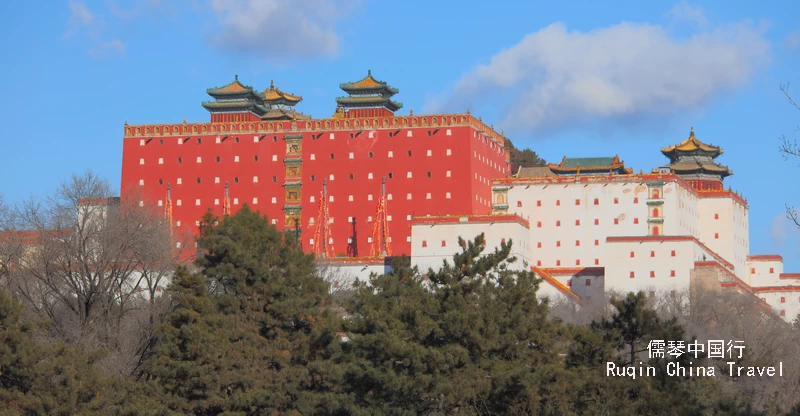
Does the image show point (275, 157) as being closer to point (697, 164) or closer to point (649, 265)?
point (649, 265)

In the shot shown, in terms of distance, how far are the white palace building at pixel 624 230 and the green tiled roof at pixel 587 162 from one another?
0.26ft

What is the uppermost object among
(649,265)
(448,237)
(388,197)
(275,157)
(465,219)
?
(275,157)

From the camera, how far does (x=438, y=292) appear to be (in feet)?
125

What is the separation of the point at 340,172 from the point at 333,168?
471 millimetres

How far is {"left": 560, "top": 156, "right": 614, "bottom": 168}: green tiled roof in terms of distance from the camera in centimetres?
8631

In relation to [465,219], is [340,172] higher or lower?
higher

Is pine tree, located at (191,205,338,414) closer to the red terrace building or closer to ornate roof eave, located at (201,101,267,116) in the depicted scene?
the red terrace building

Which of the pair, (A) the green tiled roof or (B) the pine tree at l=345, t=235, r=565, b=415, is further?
(A) the green tiled roof

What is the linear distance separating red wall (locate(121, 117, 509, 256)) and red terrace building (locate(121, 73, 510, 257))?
0.17 feet

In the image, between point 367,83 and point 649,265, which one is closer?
point 649,265

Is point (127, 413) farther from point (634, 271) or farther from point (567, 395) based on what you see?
point (634, 271)

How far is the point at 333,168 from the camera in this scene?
83.0m

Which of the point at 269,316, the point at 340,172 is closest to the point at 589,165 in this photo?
the point at 340,172

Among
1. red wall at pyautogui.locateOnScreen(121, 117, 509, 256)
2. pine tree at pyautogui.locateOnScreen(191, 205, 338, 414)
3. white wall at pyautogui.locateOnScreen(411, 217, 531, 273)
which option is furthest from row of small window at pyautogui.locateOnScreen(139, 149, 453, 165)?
pine tree at pyautogui.locateOnScreen(191, 205, 338, 414)
